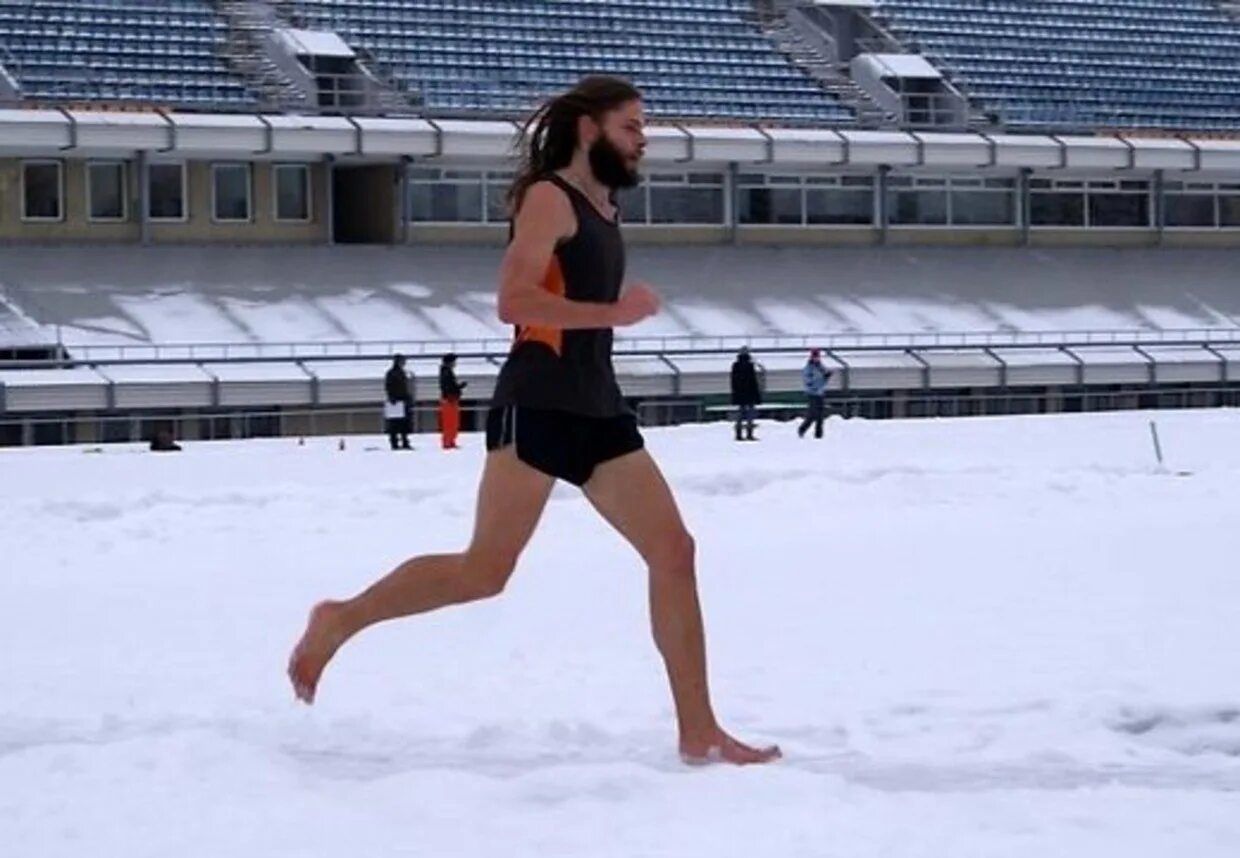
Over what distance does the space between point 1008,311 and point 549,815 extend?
43.0 m

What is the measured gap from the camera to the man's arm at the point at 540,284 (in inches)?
266

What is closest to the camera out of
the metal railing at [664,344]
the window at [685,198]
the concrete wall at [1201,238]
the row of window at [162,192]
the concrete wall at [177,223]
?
the metal railing at [664,344]

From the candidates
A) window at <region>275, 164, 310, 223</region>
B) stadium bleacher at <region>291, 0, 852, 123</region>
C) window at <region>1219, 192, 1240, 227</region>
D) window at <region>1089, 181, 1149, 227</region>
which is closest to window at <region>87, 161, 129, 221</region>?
window at <region>275, 164, 310, 223</region>

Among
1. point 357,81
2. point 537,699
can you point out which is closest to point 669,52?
point 357,81

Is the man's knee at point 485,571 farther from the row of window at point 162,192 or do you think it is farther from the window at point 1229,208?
the window at point 1229,208

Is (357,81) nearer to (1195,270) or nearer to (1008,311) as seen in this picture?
(1008,311)

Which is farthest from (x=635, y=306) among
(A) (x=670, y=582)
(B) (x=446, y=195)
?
(B) (x=446, y=195)

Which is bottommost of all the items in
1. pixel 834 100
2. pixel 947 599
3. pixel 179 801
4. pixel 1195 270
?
pixel 1195 270

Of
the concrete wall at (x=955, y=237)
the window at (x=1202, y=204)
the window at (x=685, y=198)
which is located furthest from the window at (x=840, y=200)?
the window at (x=1202, y=204)

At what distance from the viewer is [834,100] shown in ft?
169

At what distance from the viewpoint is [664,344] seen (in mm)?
42312

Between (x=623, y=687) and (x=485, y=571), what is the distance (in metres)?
1.47

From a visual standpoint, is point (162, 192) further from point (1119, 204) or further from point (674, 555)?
point (674, 555)

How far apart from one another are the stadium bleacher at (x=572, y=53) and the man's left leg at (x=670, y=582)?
3960cm
